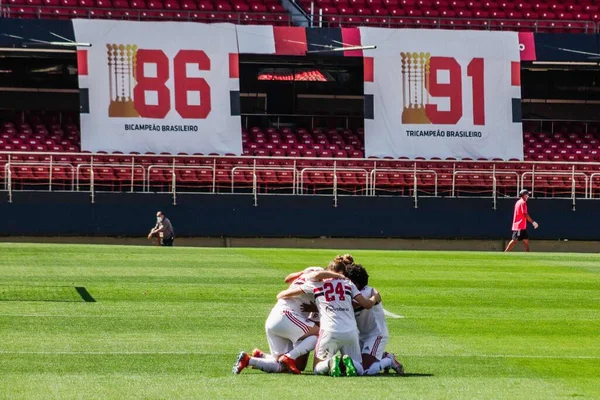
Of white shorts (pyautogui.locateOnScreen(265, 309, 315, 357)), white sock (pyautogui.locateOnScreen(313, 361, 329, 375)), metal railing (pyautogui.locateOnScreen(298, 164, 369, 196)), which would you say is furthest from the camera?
metal railing (pyautogui.locateOnScreen(298, 164, 369, 196))

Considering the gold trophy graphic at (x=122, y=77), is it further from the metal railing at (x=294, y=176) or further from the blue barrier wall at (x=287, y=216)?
the blue barrier wall at (x=287, y=216)

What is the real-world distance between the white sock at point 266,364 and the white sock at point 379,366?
35.2 inches

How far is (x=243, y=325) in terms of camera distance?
51.7 feet

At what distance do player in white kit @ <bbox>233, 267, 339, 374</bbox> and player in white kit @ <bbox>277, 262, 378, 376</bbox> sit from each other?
5.6 inches

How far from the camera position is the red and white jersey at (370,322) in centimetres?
1213

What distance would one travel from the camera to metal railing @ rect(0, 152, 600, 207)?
33844mm

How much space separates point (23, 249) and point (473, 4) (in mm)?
22930

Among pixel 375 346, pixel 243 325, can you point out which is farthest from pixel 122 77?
pixel 375 346

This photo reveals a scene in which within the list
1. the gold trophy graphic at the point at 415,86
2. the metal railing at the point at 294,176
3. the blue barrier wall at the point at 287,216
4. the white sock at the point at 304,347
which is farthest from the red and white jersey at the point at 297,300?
the gold trophy graphic at the point at 415,86

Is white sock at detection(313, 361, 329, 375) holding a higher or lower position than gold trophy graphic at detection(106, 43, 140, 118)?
lower

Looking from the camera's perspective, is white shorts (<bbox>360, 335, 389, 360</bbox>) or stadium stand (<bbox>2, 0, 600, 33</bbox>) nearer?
white shorts (<bbox>360, 335, 389, 360</bbox>)

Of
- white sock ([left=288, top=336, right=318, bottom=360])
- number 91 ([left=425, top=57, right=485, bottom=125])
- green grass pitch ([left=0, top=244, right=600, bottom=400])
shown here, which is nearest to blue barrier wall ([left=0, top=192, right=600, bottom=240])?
number 91 ([left=425, top=57, right=485, bottom=125])

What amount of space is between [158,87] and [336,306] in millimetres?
26302

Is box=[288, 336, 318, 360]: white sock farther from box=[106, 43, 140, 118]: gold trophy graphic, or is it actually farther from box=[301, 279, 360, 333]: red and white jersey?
box=[106, 43, 140, 118]: gold trophy graphic
